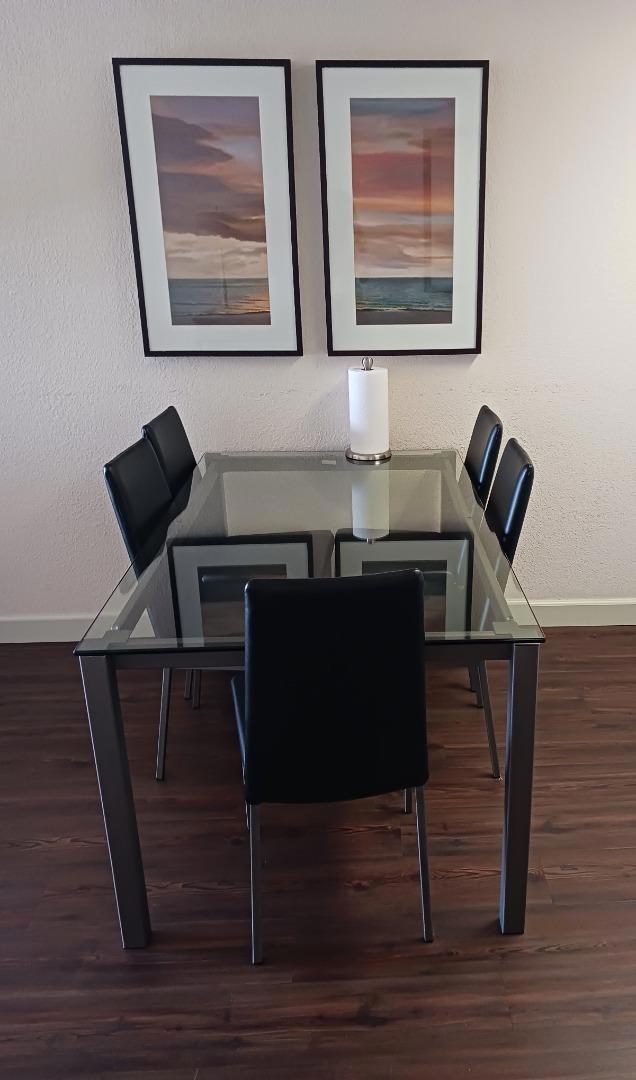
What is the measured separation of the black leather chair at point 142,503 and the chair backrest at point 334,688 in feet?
1.88

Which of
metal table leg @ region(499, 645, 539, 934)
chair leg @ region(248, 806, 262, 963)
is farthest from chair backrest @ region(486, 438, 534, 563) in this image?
chair leg @ region(248, 806, 262, 963)

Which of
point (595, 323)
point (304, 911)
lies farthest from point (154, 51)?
point (304, 911)

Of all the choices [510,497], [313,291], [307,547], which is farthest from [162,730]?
[313,291]

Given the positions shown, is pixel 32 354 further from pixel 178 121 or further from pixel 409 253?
pixel 409 253

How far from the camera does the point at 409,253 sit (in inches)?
101

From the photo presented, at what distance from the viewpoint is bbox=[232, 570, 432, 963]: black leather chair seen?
136 centimetres

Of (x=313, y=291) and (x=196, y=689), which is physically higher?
(x=313, y=291)

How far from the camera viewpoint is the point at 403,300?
2.61 metres

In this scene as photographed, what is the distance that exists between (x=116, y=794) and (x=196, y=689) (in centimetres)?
98

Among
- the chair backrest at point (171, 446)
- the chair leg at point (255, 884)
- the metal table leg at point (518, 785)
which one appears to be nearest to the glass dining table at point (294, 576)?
the metal table leg at point (518, 785)

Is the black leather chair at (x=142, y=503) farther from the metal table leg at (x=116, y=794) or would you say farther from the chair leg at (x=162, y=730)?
the metal table leg at (x=116, y=794)

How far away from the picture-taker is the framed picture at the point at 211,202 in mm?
2375

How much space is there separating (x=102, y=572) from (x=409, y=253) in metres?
Answer: 1.58

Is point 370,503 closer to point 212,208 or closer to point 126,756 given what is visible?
point 126,756
